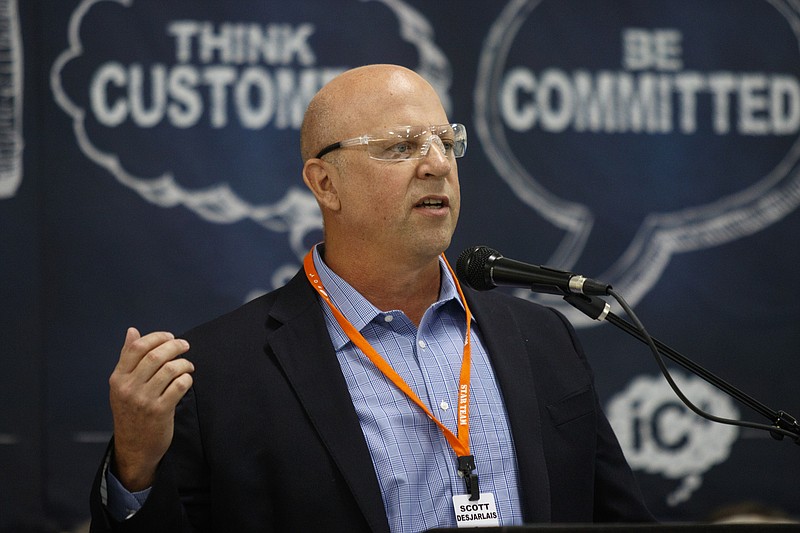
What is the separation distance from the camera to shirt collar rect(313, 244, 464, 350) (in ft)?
6.58

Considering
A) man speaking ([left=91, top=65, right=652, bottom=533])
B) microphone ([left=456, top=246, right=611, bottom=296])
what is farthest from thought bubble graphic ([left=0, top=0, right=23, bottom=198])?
microphone ([left=456, top=246, right=611, bottom=296])

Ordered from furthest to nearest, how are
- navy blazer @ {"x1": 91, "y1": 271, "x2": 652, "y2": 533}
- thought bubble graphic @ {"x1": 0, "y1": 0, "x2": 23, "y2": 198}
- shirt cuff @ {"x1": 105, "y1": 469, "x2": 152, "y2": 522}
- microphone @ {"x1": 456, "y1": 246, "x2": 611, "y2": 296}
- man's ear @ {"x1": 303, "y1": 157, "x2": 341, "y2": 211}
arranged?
thought bubble graphic @ {"x1": 0, "y1": 0, "x2": 23, "y2": 198} → man's ear @ {"x1": 303, "y1": 157, "x2": 341, "y2": 211} → navy blazer @ {"x1": 91, "y1": 271, "x2": 652, "y2": 533} → shirt cuff @ {"x1": 105, "y1": 469, "x2": 152, "y2": 522} → microphone @ {"x1": 456, "y1": 246, "x2": 611, "y2": 296}

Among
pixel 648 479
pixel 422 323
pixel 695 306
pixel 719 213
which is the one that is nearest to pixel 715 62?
pixel 719 213

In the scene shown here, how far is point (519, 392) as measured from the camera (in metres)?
1.98

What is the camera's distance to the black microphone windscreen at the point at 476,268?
1.72 meters

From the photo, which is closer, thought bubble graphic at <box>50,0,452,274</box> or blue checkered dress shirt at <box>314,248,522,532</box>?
blue checkered dress shirt at <box>314,248,522,532</box>

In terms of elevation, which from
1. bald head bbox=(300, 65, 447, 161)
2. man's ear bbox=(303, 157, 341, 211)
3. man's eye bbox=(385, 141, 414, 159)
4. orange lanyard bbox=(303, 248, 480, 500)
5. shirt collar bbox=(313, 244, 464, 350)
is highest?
bald head bbox=(300, 65, 447, 161)

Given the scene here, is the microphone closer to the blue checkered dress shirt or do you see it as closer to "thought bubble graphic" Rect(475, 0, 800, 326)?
the blue checkered dress shirt

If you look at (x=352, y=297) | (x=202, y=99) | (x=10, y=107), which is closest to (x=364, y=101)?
(x=352, y=297)

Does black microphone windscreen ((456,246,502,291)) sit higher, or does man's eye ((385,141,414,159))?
man's eye ((385,141,414,159))

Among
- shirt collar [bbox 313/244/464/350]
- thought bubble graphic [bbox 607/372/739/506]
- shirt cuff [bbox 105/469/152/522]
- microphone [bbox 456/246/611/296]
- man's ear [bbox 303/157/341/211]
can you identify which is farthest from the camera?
thought bubble graphic [bbox 607/372/739/506]

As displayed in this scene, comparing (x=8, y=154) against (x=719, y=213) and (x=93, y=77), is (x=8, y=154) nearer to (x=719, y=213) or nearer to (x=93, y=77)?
(x=93, y=77)

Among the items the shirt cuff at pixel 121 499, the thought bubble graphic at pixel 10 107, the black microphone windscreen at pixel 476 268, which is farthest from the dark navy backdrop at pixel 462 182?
the black microphone windscreen at pixel 476 268

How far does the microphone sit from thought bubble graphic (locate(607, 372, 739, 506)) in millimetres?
1663
